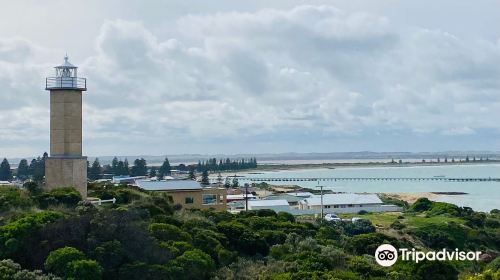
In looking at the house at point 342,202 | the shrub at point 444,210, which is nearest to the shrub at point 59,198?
the shrub at point 444,210

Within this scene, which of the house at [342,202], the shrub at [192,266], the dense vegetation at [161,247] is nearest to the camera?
the dense vegetation at [161,247]

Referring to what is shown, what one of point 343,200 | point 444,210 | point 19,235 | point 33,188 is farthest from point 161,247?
point 343,200

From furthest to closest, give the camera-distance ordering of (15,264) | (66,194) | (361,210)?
1. (361,210)
2. (66,194)
3. (15,264)

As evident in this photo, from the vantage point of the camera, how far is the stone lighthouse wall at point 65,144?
2477 cm

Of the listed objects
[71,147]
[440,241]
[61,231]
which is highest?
[71,147]

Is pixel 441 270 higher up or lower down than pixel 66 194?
lower down

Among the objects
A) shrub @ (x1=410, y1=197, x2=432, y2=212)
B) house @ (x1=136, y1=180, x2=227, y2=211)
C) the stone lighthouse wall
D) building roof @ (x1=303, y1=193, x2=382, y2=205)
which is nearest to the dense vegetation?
the stone lighthouse wall

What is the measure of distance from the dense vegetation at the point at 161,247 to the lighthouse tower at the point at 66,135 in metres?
1.50

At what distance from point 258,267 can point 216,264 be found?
113cm

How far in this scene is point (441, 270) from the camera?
17422mm

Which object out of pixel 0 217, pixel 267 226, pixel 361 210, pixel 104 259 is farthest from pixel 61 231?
pixel 361 210

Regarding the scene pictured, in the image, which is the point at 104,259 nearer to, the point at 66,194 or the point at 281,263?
the point at 281,263

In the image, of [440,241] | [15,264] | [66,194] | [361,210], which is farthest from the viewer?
[361,210]

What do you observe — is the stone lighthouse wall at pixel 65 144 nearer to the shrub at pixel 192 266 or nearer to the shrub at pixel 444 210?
the shrub at pixel 192 266
